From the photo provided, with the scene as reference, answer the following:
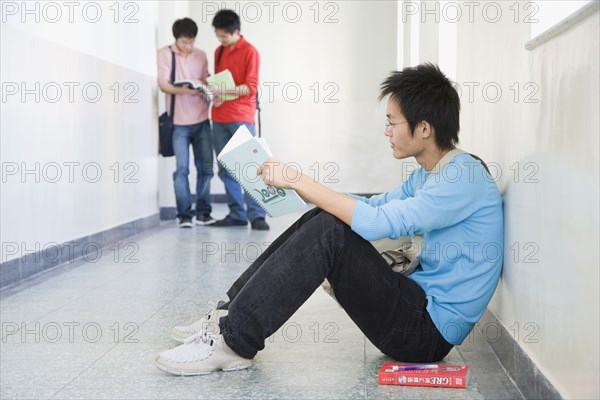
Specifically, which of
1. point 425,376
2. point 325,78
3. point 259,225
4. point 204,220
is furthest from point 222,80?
point 425,376

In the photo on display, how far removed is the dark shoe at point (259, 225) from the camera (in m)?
5.84

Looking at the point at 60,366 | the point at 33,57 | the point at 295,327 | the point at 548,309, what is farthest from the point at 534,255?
the point at 33,57

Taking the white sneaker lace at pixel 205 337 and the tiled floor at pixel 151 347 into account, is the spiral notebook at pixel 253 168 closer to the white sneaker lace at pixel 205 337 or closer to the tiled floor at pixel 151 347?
the white sneaker lace at pixel 205 337

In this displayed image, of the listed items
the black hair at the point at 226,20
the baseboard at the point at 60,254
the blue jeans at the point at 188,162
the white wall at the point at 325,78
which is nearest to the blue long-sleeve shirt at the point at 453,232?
the baseboard at the point at 60,254

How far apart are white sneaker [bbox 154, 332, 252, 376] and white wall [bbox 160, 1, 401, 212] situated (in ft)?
20.1

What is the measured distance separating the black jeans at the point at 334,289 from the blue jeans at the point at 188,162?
4.03m

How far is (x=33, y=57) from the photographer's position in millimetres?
3980

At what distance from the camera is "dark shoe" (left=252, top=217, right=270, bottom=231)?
5.84 m

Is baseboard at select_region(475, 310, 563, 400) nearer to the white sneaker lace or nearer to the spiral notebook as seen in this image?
the spiral notebook

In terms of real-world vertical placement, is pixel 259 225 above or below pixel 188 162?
below

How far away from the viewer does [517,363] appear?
2.14 metres

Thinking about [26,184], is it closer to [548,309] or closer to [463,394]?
[463,394]

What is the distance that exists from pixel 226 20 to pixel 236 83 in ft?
1.50

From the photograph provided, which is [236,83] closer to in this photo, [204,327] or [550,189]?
[204,327]
